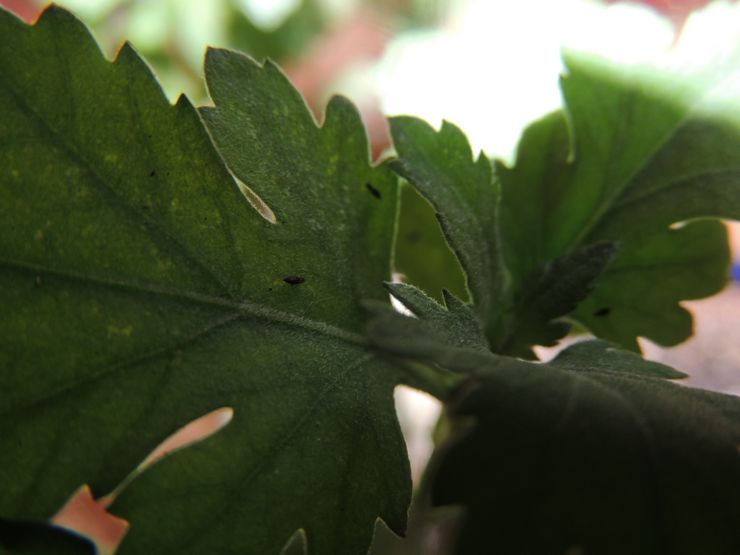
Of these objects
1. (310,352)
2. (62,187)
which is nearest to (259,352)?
(310,352)

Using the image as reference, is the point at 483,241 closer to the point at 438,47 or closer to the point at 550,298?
the point at 550,298

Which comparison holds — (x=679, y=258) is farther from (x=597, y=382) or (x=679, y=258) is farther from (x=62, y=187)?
(x=62, y=187)

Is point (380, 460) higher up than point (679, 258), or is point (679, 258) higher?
point (679, 258)

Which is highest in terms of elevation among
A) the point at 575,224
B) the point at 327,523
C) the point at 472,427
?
the point at 575,224

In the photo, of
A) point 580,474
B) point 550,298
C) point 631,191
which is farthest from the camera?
point 631,191

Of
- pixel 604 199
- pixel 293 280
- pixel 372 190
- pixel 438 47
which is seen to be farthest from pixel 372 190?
pixel 438 47

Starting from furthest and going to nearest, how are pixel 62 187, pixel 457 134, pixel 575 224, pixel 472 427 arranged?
pixel 575 224
pixel 457 134
pixel 62 187
pixel 472 427
